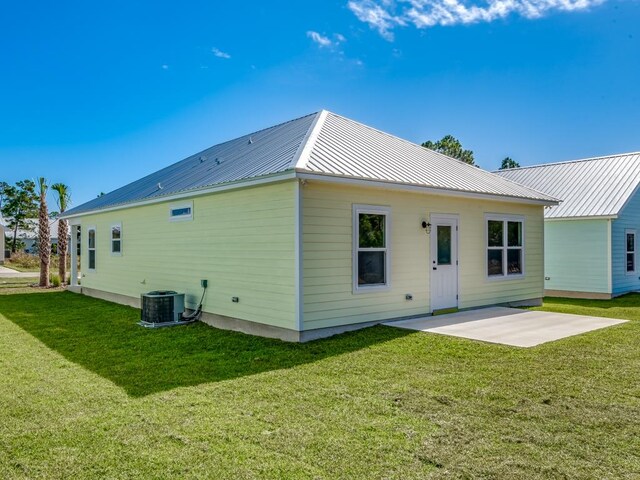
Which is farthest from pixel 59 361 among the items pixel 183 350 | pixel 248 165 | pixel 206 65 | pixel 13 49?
pixel 13 49

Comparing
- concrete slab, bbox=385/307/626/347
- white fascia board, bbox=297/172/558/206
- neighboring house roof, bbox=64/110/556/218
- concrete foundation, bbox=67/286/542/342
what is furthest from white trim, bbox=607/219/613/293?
concrete foundation, bbox=67/286/542/342

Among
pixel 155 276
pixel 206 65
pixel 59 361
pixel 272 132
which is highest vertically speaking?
pixel 206 65

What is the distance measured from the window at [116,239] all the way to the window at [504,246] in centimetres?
1004

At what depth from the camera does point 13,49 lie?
1391cm

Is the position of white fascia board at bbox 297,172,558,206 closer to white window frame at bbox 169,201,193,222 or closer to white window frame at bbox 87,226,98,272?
white window frame at bbox 169,201,193,222

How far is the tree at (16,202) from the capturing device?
42438 mm

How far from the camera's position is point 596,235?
13742 millimetres

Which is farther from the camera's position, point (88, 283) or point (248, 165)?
point (88, 283)

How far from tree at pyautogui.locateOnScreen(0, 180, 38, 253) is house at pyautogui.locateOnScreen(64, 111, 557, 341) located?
3766 centimetres

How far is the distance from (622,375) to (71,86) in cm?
1735

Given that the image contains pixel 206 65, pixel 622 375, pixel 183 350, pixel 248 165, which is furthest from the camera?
pixel 206 65

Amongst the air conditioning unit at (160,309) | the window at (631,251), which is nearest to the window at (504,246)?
the window at (631,251)

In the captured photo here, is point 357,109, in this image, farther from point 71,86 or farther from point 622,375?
point 622,375

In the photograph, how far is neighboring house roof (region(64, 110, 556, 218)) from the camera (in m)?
7.59
